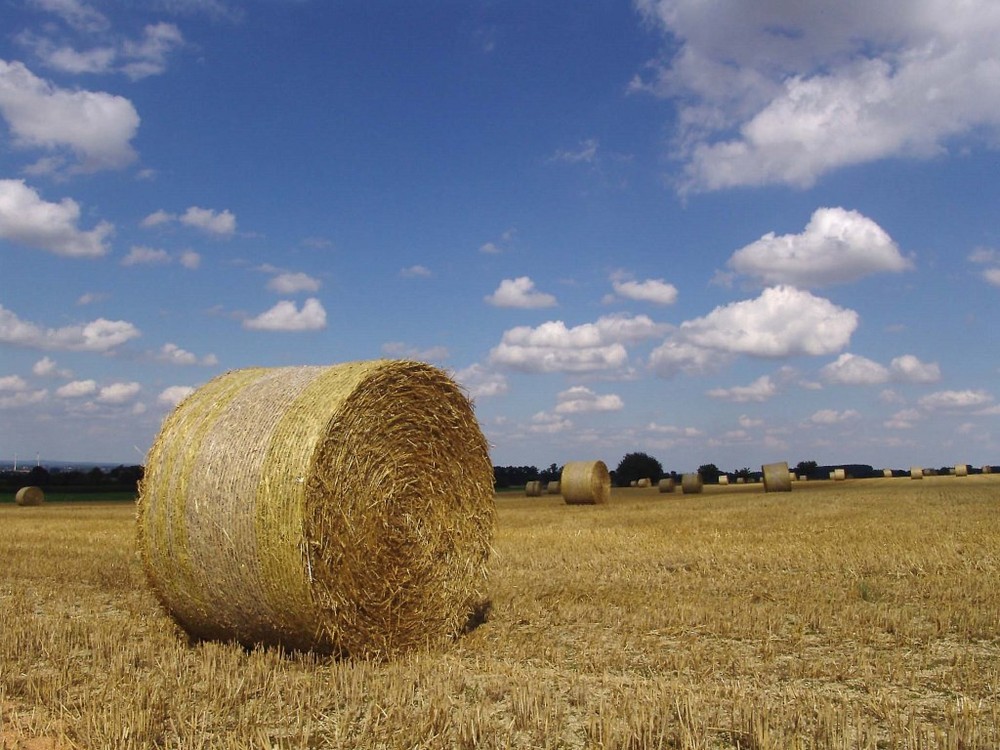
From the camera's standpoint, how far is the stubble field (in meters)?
4.36

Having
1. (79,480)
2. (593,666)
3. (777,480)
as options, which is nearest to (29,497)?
(79,480)

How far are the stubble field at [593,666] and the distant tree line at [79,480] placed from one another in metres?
40.7

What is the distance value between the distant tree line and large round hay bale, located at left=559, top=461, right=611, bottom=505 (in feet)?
100

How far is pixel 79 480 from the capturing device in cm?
4981

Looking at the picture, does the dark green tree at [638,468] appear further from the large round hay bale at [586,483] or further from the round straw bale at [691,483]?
the large round hay bale at [586,483]

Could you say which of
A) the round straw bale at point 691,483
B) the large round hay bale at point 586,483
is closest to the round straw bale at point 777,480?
the round straw bale at point 691,483

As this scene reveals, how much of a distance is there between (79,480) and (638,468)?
40029 mm

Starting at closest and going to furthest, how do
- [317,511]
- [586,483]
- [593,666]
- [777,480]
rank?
[593,666] → [317,511] → [586,483] → [777,480]

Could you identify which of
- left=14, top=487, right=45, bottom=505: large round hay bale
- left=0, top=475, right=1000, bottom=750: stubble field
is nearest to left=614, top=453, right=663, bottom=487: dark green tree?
left=14, top=487, right=45, bottom=505: large round hay bale

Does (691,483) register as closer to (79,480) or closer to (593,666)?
(593,666)

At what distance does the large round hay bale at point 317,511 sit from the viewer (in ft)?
20.4

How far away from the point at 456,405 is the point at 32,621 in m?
3.95

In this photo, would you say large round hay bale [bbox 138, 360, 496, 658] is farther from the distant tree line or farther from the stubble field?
the distant tree line

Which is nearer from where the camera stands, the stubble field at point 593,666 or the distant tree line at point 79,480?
the stubble field at point 593,666
